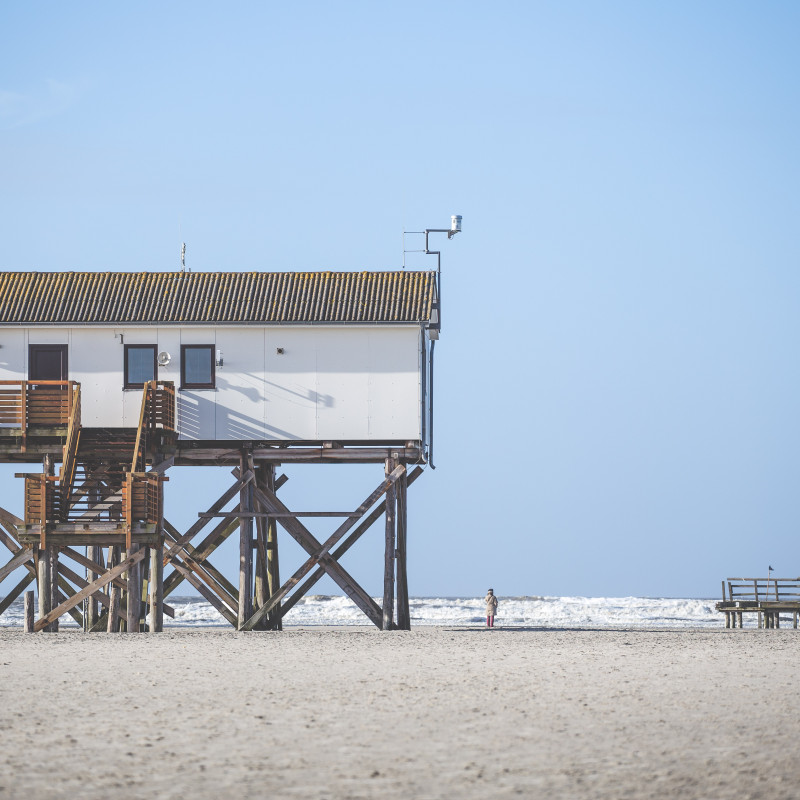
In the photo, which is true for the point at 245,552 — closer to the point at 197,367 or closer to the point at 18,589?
the point at 197,367

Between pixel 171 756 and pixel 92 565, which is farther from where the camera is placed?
pixel 92 565

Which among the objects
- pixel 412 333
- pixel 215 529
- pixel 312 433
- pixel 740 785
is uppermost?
pixel 412 333

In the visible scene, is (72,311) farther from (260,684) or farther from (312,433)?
(260,684)

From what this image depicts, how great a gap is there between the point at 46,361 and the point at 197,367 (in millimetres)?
3278

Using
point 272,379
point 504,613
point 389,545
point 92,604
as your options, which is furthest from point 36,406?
point 504,613

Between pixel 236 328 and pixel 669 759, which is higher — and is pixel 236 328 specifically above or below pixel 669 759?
above

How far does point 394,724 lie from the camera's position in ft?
42.1

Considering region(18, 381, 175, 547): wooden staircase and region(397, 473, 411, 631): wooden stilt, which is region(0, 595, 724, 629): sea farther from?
region(18, 381, 175, 547): wooden staircase

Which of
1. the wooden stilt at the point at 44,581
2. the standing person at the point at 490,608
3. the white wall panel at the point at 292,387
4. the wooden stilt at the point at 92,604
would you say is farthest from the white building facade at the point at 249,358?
the standing person at the point at 490,608

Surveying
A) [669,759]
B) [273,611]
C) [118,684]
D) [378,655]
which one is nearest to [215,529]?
[273,611]

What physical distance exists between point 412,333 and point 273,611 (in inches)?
291

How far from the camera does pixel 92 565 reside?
29.4m

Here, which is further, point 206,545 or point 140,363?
point 206,545

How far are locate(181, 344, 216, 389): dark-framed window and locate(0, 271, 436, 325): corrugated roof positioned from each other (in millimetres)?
665
